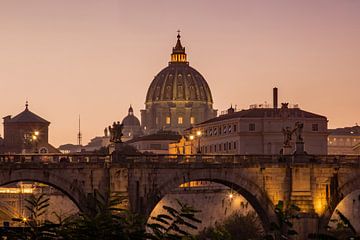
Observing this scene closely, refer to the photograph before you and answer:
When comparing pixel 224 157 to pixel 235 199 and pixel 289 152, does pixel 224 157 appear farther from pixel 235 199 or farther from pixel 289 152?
pixel 235 199

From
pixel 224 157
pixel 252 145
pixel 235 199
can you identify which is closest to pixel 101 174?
pixel 224 157

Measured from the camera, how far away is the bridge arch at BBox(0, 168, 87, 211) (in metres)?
91.1

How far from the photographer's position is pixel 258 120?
634 ft

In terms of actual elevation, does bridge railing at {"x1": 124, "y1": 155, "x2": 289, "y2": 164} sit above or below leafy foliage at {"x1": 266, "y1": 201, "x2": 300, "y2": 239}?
above

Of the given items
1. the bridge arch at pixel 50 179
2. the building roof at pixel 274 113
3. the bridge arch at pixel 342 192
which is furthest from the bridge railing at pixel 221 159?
the building roof at pixel 274 113

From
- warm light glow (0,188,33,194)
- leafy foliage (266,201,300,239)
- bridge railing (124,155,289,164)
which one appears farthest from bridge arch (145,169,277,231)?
warm light glow (0,188,33,194)

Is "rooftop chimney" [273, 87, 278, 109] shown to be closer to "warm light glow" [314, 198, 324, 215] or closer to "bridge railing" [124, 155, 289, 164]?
"bridge railing" [124, 155, 289, 164]

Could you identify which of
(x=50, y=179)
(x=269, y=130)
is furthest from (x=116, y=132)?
(x=269, y=130)

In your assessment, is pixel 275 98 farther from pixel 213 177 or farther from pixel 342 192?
pixel 213 177

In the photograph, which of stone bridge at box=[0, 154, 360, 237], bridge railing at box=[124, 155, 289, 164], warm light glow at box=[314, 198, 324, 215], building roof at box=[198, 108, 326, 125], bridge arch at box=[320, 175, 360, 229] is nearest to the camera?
stone bridge at box=[0, 154, 360, 237]

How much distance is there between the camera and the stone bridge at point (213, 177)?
91.6m

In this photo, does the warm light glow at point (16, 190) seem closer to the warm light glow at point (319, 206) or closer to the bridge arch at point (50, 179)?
the warm light glow at point (319, 206)

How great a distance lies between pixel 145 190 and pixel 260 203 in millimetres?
7962

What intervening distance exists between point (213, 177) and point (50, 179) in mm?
11077
